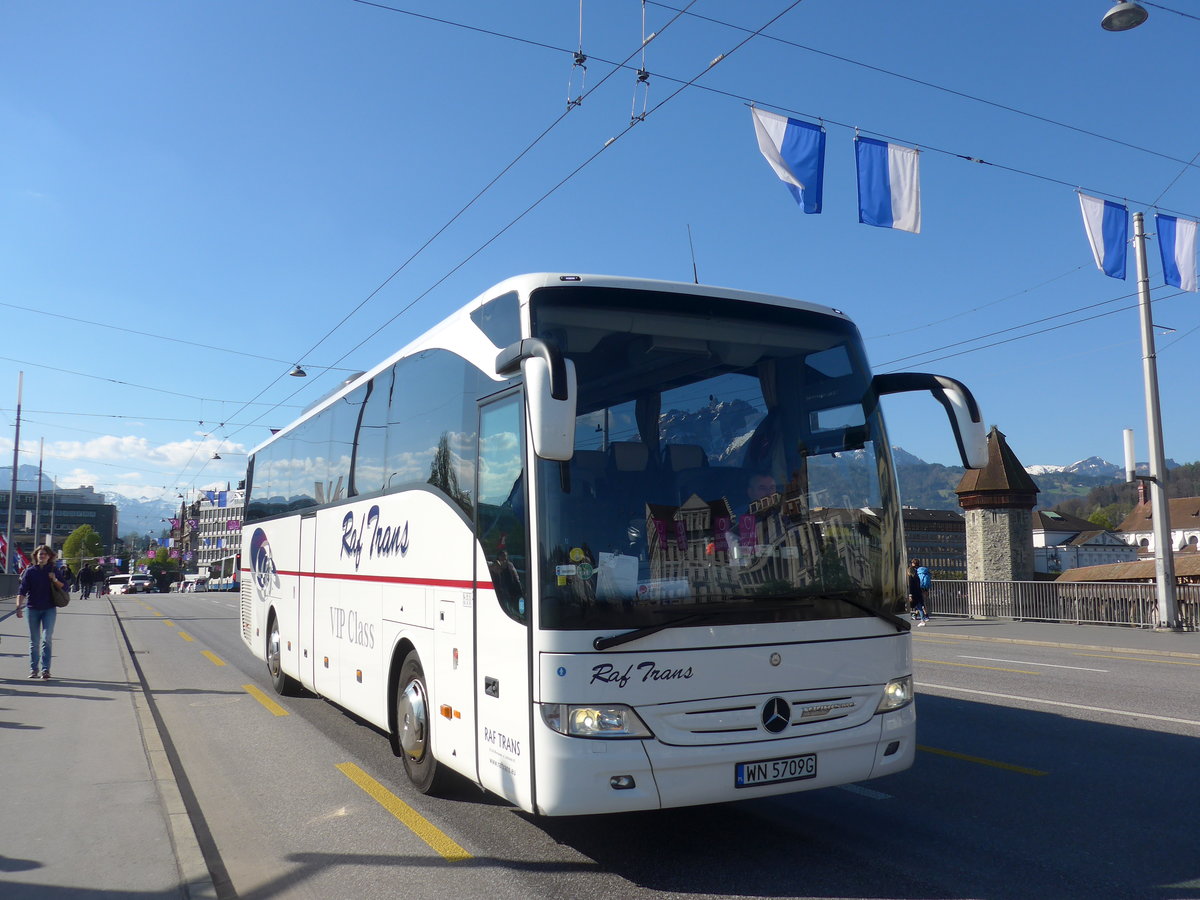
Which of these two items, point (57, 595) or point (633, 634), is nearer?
point (633, 634)

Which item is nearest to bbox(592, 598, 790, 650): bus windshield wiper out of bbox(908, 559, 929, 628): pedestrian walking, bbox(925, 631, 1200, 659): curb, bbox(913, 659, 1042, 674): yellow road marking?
bbox(913, 659, 1042, 674): yellow road marking

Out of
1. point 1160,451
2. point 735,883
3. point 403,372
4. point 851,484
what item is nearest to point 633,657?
point 735,883

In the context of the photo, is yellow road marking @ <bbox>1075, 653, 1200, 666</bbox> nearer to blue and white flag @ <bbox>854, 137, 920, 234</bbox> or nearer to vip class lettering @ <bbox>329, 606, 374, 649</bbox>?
blue and white flag @ <bbox>854, 137, 920, 234</bbox>

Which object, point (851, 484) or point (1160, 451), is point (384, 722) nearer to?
point (851, 484)

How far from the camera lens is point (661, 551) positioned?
4.96 metres

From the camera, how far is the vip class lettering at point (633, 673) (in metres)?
4.81

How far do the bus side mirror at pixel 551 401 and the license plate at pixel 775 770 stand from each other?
198cm

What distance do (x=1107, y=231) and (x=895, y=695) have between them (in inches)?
708

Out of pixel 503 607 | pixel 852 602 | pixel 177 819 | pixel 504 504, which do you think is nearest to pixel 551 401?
pixel 504 504

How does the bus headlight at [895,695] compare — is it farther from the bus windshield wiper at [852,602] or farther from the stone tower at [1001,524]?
the stone tower at [1001,524]

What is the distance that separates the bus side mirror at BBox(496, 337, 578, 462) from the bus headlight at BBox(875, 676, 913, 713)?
8.42 ft

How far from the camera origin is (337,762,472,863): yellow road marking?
18.1ft

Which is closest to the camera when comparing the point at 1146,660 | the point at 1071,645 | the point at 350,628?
the point at 350,628

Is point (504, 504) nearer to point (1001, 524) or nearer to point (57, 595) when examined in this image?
point (57, 595)
